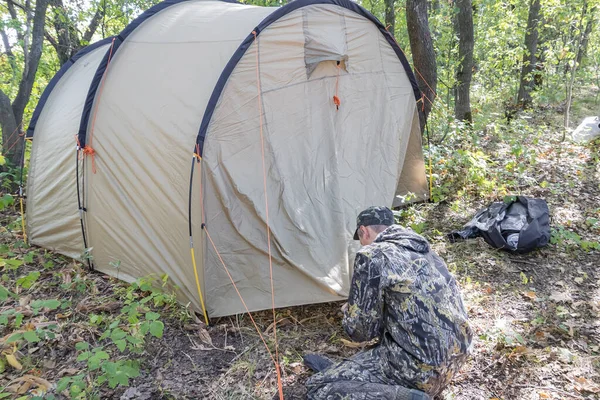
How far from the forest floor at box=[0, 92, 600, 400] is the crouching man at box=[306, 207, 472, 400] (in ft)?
A: 1.92

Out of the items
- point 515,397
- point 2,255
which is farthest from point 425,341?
point 2,255

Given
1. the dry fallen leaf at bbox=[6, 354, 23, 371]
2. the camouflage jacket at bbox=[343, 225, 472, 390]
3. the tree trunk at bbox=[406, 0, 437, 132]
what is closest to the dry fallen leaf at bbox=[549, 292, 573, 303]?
the camouflage jacket at bbox=[343, 225, 472, 390]

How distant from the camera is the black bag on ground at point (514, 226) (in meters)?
4.49

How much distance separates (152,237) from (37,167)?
2.00 meters

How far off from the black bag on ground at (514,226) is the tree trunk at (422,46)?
6.94 feet

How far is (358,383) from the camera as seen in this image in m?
2.42

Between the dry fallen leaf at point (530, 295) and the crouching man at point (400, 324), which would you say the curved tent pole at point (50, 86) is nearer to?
the crouching man at point (400, 324)

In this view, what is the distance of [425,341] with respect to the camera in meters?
2.27

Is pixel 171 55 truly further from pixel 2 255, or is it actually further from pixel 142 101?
pixel 2 255

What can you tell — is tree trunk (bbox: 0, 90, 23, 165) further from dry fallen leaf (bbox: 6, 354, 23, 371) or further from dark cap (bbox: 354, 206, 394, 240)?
dark cap (bbox: 354, 206, 394, 240)

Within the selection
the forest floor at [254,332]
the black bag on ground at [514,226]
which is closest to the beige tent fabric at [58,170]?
the forest floor at [254,332]

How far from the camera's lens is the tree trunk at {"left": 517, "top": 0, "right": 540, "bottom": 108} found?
32.7 feet

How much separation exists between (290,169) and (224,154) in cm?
65

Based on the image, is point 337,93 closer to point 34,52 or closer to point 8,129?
point 34,52
